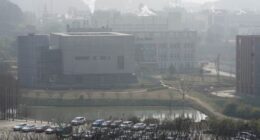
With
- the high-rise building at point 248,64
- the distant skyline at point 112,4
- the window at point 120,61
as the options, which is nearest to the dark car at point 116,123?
the high-rise building at point 248,64

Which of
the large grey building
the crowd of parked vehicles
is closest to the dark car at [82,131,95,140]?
the crowd of parked vehicles

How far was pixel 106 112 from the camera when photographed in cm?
1048

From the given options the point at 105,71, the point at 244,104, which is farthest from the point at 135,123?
the point at 105,71

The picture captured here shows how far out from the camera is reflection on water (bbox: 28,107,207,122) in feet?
32.3

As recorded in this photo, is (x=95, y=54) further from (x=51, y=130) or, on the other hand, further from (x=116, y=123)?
(x=51, y=130)

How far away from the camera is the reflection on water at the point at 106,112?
985cm

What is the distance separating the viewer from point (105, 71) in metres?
13.6

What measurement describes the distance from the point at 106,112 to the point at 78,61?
3.18 metres

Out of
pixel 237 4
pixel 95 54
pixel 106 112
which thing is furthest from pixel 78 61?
pixel 237 4

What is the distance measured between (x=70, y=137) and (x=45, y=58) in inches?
251

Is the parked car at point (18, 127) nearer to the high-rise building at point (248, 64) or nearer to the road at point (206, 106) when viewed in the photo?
the road at point (206, 106)

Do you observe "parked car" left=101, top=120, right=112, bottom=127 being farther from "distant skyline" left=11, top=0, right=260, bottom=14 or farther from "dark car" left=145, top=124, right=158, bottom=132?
"distant skyline" left=11, top=0, right=260, bottom=14

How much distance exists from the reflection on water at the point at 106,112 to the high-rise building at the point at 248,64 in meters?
1.15

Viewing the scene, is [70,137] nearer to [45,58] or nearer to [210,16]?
[45,58]
